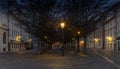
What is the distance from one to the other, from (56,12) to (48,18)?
6.46 ft

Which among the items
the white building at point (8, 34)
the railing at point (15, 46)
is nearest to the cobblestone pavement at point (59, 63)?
the white building at point (8, 34)

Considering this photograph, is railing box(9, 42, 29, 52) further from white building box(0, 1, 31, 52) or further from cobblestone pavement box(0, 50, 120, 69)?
cobblestone pavement box(0, 50, 120, 69)

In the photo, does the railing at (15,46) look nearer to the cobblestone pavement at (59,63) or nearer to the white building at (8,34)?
the white building at (8,34)

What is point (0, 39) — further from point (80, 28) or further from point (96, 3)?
point (96, 3)

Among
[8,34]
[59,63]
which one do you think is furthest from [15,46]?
[59,63]

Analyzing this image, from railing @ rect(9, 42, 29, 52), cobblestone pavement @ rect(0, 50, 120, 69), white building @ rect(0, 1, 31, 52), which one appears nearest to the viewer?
cobblestone pavement @ rect(0, 50, 120, 69)

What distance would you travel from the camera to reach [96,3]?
49875 mm

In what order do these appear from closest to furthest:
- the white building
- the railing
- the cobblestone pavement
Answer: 1. the cobblestone pavement
2. the white building
3. the railing

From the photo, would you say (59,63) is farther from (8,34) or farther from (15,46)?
(15,46)

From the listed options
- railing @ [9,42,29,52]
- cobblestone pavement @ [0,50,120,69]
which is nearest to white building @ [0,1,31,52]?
railing @ [9,42,29,52]

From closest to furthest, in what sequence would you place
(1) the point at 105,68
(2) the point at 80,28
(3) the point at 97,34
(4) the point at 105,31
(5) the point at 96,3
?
(1) the point at 105,68, (5) the point at 96,3, (2) the point at 80,28, (4) the point at 105,31, (3) the point at 97,34

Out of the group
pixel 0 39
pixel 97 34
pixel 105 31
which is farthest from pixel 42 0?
pixel 97 34

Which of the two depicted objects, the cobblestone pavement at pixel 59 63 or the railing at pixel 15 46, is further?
the railing at pixel 15 46

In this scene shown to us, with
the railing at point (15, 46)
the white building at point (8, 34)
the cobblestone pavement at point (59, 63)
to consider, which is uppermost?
the white building at point (8, 34)
